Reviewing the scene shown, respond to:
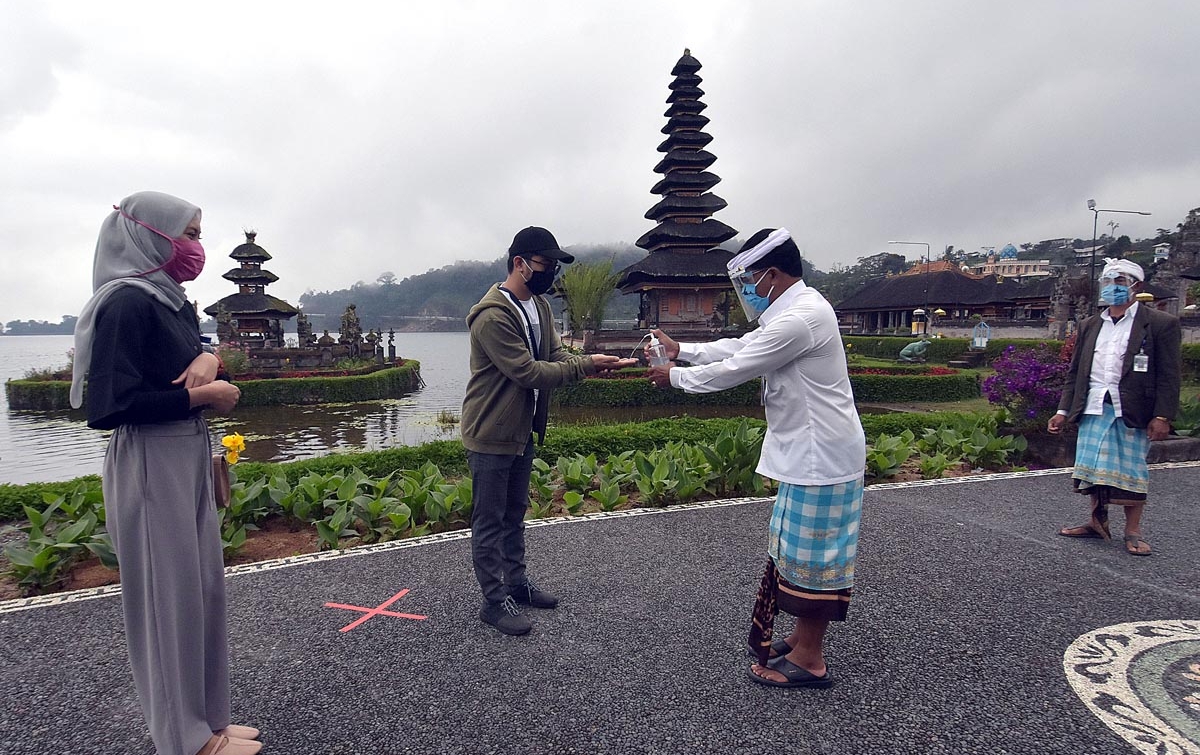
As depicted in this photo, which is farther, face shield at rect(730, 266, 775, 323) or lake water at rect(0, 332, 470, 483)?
lake water at rect(0, 332, 470, 483)

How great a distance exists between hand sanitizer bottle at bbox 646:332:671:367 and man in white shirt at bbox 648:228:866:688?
0.42 metres

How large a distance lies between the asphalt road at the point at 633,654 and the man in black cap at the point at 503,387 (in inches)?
14.0

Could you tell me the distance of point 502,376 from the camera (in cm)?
343

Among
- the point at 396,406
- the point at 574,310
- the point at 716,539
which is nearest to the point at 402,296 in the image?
the point at 574,310

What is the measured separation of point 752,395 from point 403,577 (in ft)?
50.8

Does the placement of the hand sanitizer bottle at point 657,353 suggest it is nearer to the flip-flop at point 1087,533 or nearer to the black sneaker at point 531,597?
the black sneaker at point 531,597

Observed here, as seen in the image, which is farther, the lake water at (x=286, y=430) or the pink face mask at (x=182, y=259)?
the lake water at (x=286, y=430)

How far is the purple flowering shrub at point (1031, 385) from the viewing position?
291 inches

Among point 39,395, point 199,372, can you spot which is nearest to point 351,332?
point 39,395

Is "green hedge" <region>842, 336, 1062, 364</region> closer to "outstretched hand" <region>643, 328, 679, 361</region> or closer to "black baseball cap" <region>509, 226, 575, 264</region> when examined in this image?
"outstretched hand" <region>643, 328, 679, 361</region>

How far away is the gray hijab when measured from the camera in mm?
2096

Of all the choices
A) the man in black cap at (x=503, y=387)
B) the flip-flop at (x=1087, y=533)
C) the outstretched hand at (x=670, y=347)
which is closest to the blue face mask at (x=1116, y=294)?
the flip-flop at (x=1087, y=533)

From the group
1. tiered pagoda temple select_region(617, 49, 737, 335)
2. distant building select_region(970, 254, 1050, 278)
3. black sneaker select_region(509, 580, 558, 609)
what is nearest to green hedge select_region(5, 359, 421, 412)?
tiered pagoda temple select_region(617, 49, 737, 335)

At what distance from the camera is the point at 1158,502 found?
568cm
